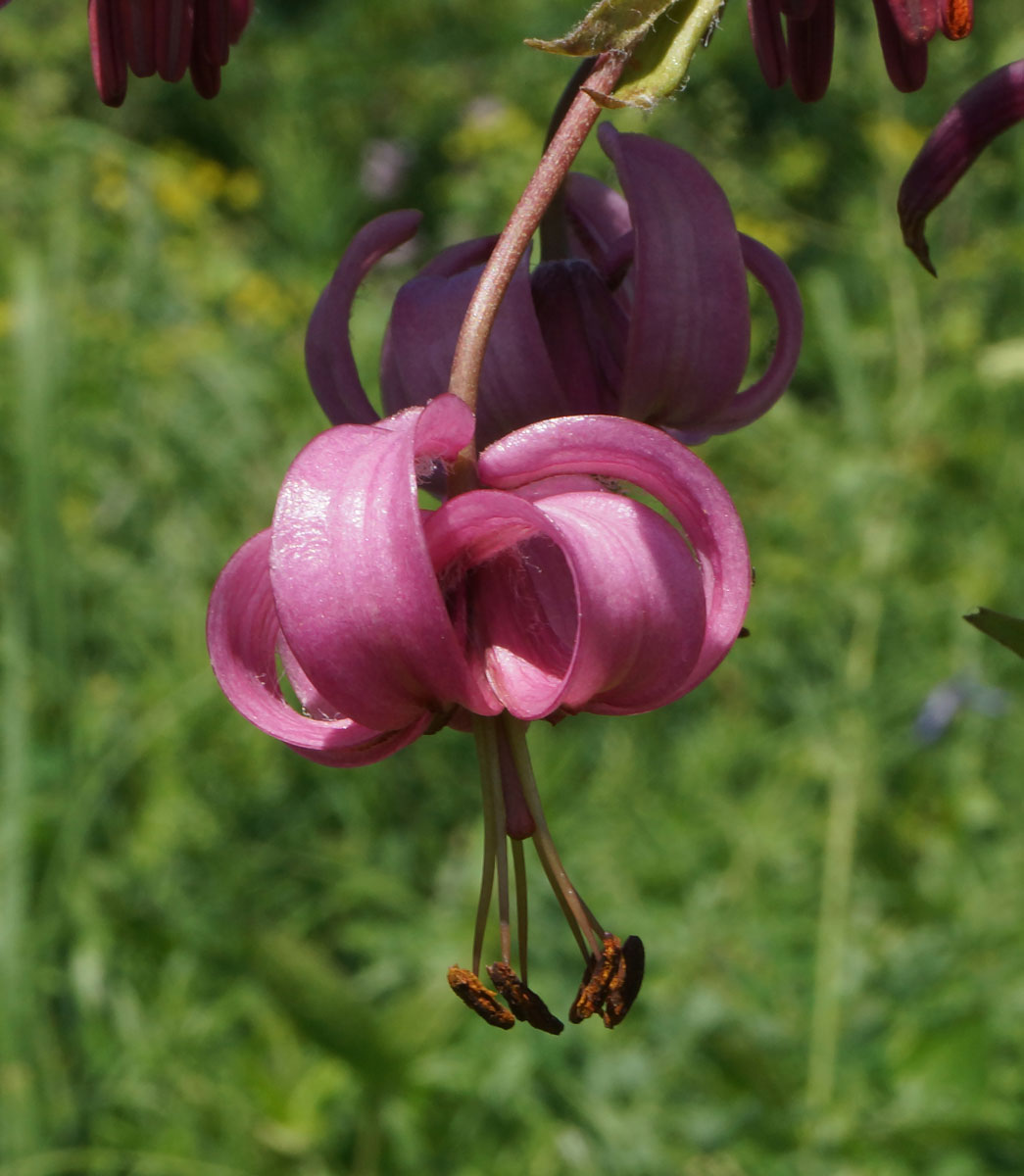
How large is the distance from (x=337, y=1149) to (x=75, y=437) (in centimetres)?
137

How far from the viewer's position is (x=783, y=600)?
2156 millimetres

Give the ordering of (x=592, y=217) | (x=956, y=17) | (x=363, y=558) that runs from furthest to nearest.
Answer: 1. (x=592, y=217)
2. (x=956, y=17)
3. (x=363, y=558)

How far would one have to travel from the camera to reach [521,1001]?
61 centimetres

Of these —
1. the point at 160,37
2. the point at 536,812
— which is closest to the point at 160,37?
the point at 160,37

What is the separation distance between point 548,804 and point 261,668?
1.41m

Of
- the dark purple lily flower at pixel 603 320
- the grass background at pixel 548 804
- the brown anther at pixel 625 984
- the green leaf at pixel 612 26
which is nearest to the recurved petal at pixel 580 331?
the dark purple lily flower at pixel 603 320

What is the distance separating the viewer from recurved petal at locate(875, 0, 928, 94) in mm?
596

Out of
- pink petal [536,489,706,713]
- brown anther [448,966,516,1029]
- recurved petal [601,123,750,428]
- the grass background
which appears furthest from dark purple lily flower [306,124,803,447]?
the grass background

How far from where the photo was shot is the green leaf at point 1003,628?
0.58m

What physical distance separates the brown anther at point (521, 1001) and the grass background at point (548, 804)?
565mm

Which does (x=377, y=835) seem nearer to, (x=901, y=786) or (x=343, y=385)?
(x=901, y=786)

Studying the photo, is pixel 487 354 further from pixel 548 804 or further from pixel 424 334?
pixel 548 804

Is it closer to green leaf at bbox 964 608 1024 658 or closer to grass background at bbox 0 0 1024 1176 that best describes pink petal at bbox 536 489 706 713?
green leaf at bbox 964 608 1024 658

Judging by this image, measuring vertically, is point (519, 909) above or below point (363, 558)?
below
